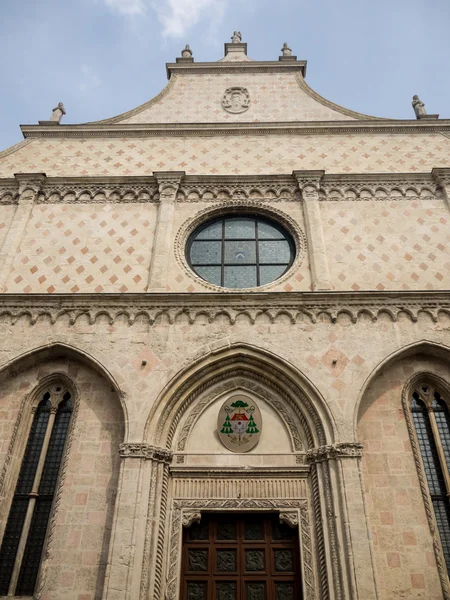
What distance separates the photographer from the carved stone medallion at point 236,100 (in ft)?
47.6

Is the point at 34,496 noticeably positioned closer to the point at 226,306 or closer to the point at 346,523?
the point at 226,306

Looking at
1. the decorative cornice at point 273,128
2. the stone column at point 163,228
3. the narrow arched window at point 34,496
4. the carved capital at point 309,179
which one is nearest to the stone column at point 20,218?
the decorative cornice at point 273,128

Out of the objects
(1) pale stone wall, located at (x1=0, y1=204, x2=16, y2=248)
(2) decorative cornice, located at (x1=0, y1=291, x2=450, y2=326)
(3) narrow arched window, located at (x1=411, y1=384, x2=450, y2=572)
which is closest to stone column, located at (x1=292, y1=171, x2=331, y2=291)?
(2) decorative cornice, located at (x1=0, y1=291, x2=450, y2=326)

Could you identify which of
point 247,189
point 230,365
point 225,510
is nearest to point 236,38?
point 247,189

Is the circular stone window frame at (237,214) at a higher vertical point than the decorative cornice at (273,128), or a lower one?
lower

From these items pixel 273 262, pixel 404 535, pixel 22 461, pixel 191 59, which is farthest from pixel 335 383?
pixel 191 59

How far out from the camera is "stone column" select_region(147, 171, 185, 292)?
414 inches

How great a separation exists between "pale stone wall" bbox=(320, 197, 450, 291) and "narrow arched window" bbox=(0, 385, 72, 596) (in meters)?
6.46

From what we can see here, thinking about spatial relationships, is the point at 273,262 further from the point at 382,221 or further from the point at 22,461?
the point at 22,461

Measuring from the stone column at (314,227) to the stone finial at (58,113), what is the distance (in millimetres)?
7741

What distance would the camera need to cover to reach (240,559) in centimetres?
812

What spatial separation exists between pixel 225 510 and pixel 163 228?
6.37m

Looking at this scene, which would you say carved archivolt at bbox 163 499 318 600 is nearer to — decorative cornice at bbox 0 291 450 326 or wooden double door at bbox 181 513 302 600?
wooden double door at bbox 181 513 302 600

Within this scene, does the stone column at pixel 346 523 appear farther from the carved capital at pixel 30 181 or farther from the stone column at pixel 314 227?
the carved capital at pixel 30 181
